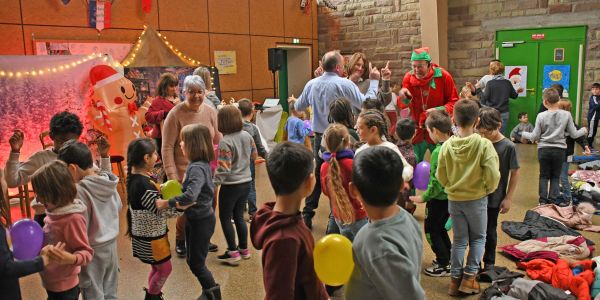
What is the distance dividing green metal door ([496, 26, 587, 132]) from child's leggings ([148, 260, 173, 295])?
8129 mm

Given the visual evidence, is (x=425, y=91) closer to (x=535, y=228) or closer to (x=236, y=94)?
(x=535, y=228)

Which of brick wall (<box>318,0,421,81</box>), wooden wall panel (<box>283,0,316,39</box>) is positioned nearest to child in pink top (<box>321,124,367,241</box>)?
brick wall (<box>318,0,421,81</box>)

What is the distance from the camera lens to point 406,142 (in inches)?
157

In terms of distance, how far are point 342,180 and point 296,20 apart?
8173mm

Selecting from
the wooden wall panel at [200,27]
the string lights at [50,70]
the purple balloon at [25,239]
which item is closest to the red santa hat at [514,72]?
the wooden wall panel at [200,27]

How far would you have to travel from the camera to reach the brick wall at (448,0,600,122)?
824 centimetres

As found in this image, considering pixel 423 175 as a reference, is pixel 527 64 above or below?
above

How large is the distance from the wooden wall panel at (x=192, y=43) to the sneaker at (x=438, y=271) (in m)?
6.00

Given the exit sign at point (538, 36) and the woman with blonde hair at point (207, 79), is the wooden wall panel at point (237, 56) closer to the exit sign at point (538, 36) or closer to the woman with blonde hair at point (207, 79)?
the woman with blonde hair at point (207, 79)

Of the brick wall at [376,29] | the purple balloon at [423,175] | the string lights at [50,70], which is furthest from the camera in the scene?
the brick wall at [376,29]

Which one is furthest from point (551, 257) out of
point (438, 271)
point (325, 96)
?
point (325, 96)

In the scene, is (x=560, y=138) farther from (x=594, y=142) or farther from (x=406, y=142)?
(x=594, y=142)

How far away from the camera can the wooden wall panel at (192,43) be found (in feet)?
26.3

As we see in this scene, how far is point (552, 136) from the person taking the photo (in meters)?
4.90
